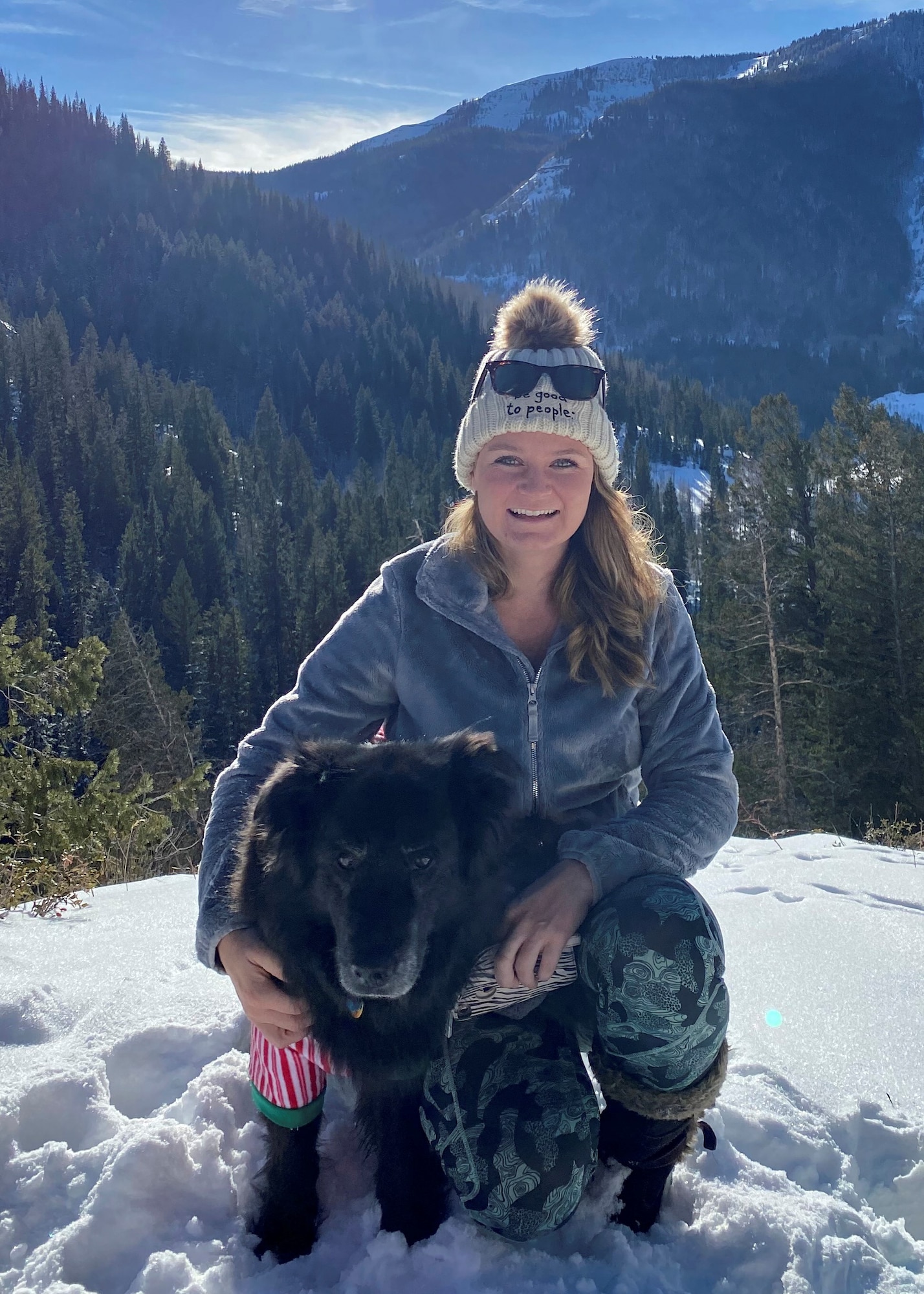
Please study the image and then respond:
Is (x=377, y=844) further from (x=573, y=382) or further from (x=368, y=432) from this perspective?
(x=368, y=432)

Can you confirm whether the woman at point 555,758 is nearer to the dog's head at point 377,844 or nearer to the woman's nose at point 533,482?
the woman's nose at point 533,482

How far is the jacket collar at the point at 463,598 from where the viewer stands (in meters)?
2.42

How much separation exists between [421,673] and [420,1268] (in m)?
1.43

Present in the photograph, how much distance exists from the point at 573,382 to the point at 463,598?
2.39 feet

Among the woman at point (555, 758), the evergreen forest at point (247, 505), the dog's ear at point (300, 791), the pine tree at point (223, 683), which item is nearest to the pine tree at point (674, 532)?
the evergreen forest at point (247, 505)

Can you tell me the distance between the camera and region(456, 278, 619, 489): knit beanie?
97.0 inches

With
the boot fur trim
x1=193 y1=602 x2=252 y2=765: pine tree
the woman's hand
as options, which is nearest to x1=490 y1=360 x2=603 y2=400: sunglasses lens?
the woman's hand

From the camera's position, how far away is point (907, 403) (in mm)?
142750

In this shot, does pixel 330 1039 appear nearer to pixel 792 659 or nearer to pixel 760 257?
pixel 792 659

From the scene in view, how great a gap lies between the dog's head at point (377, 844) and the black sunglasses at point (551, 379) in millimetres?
1088

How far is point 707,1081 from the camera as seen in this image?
1886 mm

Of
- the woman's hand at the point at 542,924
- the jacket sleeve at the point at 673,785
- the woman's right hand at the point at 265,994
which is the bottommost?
the woman's right hand at the point at 265,994

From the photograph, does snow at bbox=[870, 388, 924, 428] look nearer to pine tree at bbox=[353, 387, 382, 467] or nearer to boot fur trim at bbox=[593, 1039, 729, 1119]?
pine tree at bbox=[353, 387, 382, 467]

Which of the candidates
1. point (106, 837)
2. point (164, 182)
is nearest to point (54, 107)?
point (164, 182)
